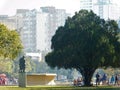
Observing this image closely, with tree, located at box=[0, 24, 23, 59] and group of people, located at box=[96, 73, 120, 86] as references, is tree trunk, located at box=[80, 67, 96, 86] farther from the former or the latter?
tree, located at box=[0, 24, 23, 59]

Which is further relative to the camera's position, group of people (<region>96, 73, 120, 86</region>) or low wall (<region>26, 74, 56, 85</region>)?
low wall (<region>26, 74, 56, 85</region>)

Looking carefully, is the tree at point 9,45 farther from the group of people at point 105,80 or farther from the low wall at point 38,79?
the group of people at point 105,80

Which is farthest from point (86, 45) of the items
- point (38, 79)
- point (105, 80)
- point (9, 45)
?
point (9, 45)

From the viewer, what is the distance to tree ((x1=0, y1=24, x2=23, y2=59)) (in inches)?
2657

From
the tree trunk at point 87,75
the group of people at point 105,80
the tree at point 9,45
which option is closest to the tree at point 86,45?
the tree trunk at point 87,75

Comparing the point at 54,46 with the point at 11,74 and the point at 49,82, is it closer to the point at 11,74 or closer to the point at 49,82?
the point at 49,82

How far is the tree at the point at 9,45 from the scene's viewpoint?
221ft

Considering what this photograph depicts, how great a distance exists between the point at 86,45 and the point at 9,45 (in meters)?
13.7

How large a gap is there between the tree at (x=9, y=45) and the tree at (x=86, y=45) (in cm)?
775

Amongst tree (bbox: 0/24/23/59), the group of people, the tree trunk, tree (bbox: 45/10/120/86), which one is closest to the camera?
tree (bbox: 45/10/120/86)

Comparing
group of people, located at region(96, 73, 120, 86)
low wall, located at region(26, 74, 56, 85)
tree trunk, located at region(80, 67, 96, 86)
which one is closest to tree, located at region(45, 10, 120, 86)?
tree trunk, located at region(80, 67, 96, 86)

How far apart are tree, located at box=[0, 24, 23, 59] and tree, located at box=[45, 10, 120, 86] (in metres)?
7.75

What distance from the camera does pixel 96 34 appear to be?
5775 cm

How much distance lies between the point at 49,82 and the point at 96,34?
12315 millimetres
